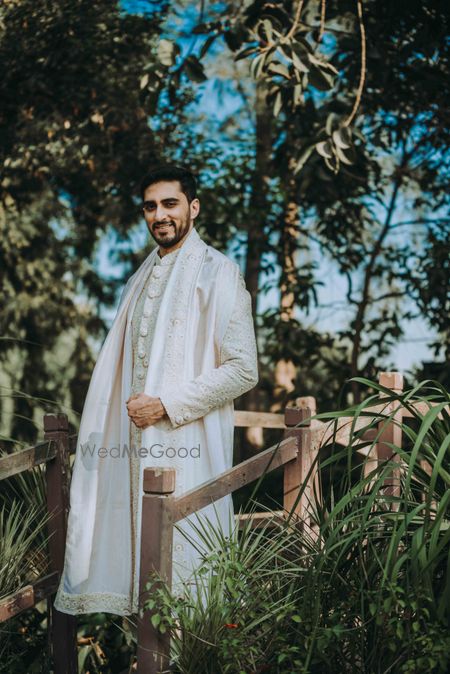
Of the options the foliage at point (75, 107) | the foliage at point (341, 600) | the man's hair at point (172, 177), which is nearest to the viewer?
the foliage at point (341, 600)

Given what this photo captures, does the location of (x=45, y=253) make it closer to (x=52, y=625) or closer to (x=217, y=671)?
(x=52, y=625)

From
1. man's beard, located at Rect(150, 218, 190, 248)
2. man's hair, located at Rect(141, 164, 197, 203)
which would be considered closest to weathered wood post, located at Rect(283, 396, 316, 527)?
man's beard, located at Rect(150, 218, 190, 248)

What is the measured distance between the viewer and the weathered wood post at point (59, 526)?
357 cm

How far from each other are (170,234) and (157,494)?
1.10 meters

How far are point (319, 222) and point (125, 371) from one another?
4.26 m

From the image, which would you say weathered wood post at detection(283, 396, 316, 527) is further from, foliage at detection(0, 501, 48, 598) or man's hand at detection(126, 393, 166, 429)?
foliage at detection(0, 501, 48, 598)

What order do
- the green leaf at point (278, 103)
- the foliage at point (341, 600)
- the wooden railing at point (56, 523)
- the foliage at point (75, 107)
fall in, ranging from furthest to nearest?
the foliage at point (75, 107), the green leaf at point (278, 103), the wooden railing at point (56, 523), the foliage at point (341, 600)

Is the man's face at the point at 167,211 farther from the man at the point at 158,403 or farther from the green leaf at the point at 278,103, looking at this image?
the green leaf at the point at 278,103

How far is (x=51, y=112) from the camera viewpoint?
282 inches

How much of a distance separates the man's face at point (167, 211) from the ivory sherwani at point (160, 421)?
8 centimetres

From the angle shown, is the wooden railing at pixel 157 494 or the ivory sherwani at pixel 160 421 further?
the ivory sherwani at pixel 160 421

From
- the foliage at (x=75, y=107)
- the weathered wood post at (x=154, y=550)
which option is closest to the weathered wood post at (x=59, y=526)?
the weathered wood post at (x=154, y=550)

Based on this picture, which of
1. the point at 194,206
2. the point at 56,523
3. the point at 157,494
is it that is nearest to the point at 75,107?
the point at 194,206

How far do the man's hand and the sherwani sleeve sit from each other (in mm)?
26
